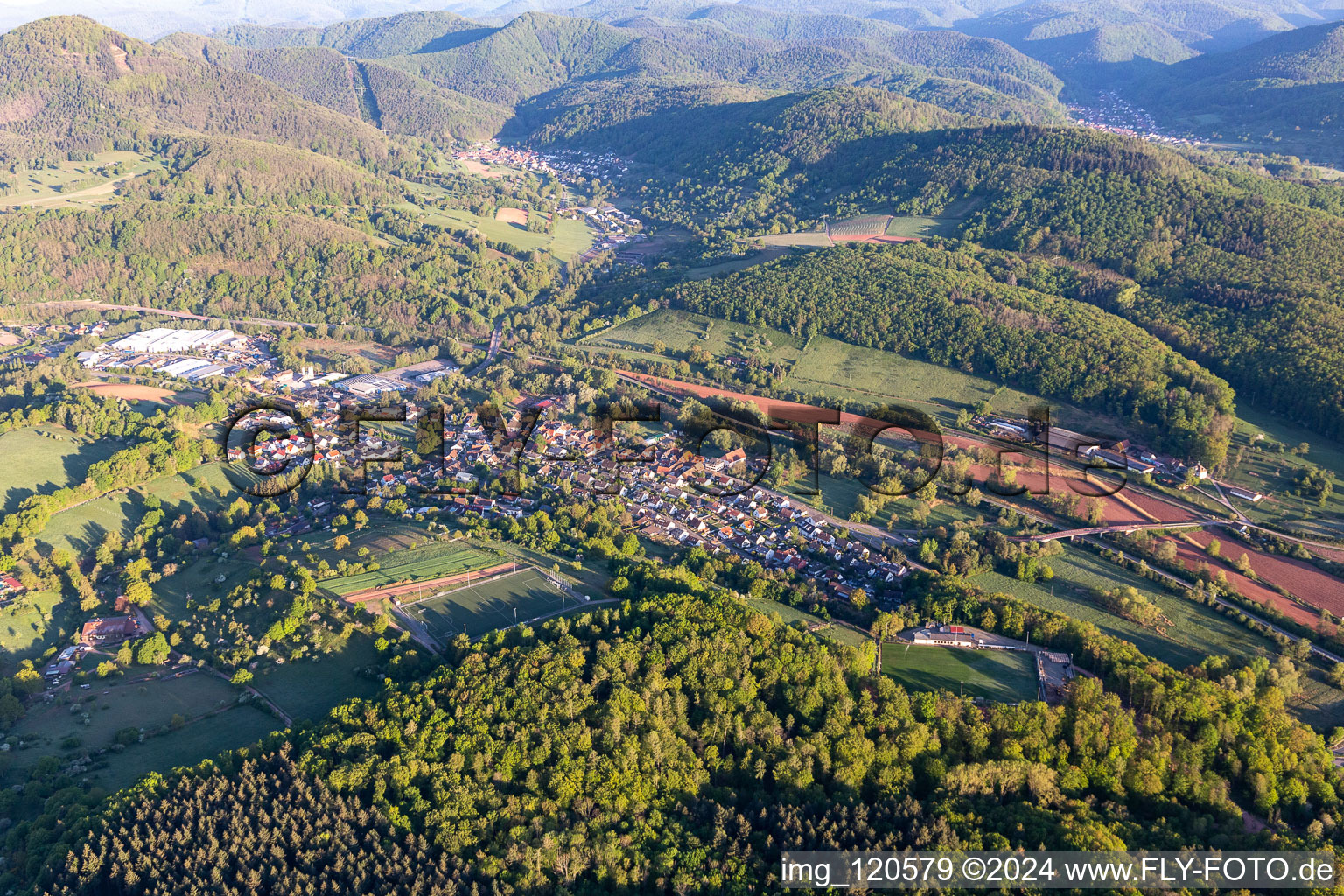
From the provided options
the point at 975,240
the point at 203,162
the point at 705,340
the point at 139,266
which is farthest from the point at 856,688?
the point at 203,162

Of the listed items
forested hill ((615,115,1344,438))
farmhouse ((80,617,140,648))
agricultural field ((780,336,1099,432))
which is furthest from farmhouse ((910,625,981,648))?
forested hill ((615,115,1344,438))

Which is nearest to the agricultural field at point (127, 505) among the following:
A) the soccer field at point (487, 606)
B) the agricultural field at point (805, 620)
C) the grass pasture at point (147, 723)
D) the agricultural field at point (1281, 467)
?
the grass pasture at point (147, 723)

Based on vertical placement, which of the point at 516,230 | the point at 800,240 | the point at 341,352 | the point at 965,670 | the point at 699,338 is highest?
the point at 516,230

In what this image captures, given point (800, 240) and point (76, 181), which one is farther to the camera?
point (76, 181)

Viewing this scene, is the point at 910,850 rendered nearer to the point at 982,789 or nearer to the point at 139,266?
the point at 982,789

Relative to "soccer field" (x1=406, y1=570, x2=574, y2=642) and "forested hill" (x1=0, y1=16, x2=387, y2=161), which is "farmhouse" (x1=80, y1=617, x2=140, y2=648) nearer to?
"soccer field" (x1=406, y1=570, x2=574, y2=642)

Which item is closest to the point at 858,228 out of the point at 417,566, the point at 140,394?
the point at 140,394

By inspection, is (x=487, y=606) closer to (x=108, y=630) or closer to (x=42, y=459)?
(x=108, y=630)
